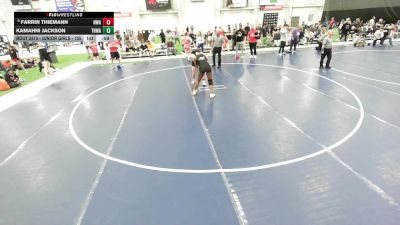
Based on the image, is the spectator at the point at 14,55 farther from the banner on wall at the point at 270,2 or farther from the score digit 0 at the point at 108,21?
the banner on wall at the point at 270,2

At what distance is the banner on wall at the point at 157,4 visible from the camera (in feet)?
90.5

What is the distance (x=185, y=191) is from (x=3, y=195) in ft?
11.0

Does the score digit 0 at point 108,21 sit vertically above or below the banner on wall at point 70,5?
below

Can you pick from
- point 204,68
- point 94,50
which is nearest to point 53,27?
point 94,50

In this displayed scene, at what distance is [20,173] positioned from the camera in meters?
5.30

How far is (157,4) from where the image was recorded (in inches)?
1088

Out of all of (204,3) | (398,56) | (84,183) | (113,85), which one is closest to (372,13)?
(398,56)

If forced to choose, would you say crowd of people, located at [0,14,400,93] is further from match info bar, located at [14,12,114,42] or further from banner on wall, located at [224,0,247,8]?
banner on wall, located at [224,0,247,8]

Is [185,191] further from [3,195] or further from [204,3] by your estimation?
[204,3]

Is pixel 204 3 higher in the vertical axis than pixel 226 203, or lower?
higher

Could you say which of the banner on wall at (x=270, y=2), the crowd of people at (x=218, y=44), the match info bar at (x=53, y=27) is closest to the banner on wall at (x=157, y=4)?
the crowd of people at (x=218, y=44)

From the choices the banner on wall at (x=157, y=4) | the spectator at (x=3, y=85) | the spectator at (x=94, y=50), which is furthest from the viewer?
the banner on wall at (x=157, y=4)

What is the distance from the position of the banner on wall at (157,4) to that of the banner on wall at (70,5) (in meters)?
6.69

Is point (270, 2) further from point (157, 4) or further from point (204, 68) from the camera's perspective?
point (204, 68)
